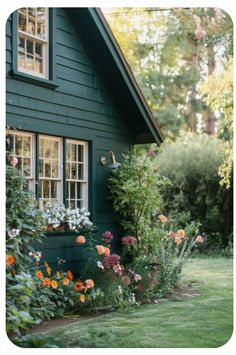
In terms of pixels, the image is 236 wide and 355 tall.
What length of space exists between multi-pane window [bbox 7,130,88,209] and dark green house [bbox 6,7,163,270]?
0.01m

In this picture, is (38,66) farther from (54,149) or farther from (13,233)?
(13,233)

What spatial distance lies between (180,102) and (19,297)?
65.6 feet

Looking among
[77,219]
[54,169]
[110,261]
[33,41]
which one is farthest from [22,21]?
[110,261]

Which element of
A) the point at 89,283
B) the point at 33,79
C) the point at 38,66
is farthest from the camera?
the point at 38,66

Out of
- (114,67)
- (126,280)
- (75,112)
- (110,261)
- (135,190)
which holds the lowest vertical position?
(126,280)

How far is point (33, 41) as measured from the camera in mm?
8281

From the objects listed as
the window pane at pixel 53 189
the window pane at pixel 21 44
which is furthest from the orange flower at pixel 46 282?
A: the window pane at pixel 21 44

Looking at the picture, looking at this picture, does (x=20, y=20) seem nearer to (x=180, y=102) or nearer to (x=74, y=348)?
(x=74, y=348)

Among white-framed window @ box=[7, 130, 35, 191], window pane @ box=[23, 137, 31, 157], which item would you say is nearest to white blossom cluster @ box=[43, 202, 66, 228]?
white-framed window @ box=[7, 130, 35, 191]

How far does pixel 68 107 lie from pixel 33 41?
111 centimetres

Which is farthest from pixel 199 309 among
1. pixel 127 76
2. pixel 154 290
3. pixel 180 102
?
pixel 180 102

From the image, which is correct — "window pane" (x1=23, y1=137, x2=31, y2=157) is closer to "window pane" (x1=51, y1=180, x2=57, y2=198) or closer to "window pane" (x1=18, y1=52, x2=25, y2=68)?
"window pane" (x1=51, y1=180, x2=57, y2=198)

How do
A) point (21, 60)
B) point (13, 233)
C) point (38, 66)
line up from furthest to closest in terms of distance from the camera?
point (38, 66)
point (21, 60)
point (13, 233)

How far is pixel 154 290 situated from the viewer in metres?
9.02
